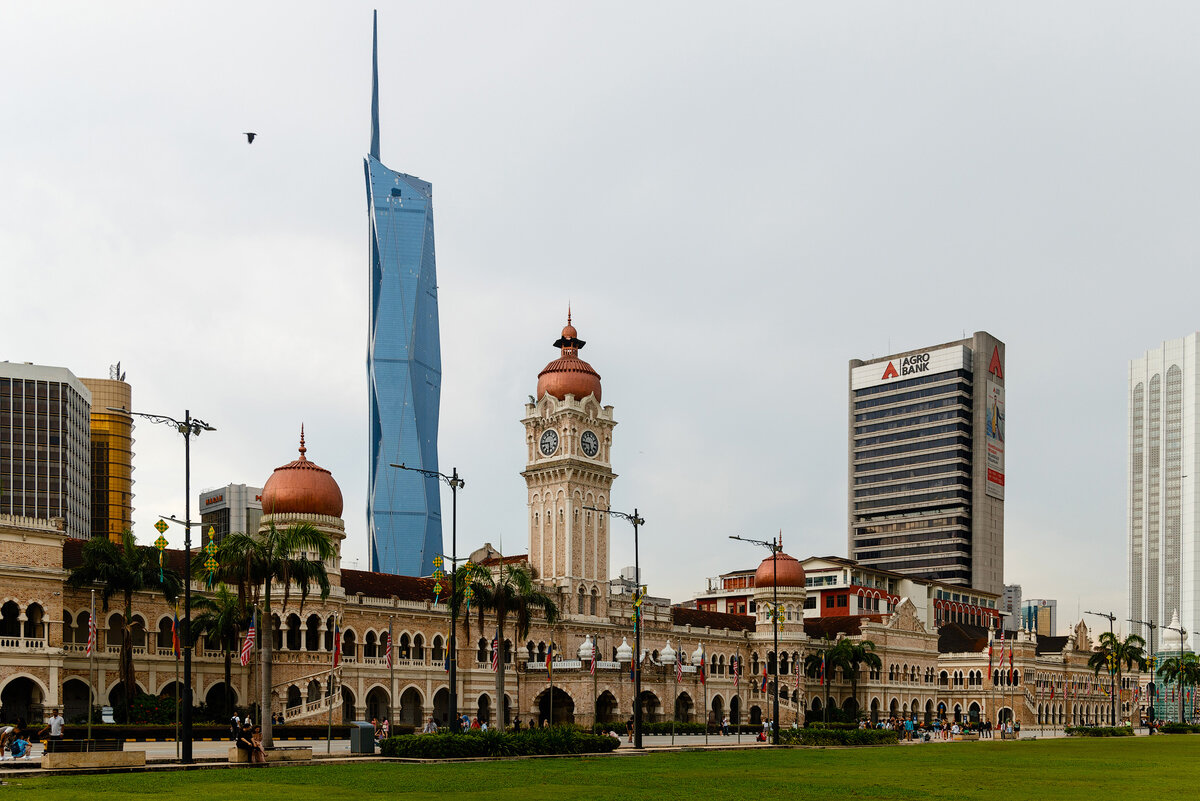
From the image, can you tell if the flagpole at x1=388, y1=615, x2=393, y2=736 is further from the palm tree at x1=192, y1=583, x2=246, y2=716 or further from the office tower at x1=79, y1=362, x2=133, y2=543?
the office tower at x1=79, y1=362, x2=133, y2=543

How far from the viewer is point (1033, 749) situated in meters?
66.5

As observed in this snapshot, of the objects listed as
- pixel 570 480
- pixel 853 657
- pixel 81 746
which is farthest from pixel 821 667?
pixel 81 746

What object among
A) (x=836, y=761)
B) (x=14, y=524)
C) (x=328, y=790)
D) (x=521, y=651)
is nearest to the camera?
(x=328, y=790)

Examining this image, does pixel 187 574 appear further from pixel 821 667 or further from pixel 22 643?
pixel 821 667

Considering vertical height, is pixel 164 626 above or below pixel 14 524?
below

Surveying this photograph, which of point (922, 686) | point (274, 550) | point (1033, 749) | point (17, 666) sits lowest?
point (922, 686)

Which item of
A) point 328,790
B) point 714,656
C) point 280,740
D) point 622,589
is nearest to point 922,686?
point 714,656

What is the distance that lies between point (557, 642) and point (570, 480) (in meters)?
12.0

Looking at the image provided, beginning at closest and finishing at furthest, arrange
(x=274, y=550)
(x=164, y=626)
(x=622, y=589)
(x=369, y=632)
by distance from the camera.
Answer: (x=274, y=550) → (x=164, y=626) → (x=369, y=632) → (x=622, y=589)

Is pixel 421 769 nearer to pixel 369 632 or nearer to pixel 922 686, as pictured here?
pixel 369 632

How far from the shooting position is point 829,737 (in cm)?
7106

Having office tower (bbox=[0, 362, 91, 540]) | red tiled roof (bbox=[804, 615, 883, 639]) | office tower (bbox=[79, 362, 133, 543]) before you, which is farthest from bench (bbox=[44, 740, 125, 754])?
office tower (bbox=[79, 362, 133, 543])

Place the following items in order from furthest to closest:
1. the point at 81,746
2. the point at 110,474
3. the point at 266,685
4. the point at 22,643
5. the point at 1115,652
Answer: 1. the point at 110,474
2. the point at 1115,652
3. the point at 22,643
4. the point at 266,685
5. the point at 81,746

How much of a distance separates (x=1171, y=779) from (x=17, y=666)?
51673 millimetres
